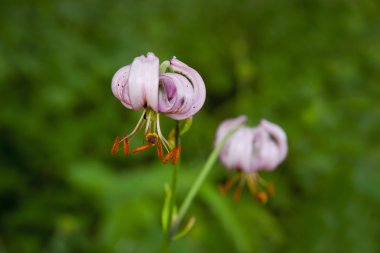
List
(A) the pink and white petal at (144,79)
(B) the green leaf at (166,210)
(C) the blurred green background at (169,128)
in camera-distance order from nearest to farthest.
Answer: (A) the pink and white petal at (144,79)
(B) the green leaf at (166,210)
(C) the blurred green background at (169,128)

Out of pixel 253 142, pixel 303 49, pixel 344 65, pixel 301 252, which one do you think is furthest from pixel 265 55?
pixel 253 142

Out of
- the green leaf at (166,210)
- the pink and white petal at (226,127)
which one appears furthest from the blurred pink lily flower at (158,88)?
the pink and white petal at (226,127)

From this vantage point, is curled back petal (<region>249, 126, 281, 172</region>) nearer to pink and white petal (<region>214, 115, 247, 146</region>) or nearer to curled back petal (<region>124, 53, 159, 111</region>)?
pink and white petal (<region>214, 115, 247, 146</region>)

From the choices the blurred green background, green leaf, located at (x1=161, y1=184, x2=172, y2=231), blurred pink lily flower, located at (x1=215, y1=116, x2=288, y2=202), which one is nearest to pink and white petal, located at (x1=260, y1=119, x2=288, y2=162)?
blurred pink lily flower, located at (x1=215, y1=116, x2=288, y2=202)

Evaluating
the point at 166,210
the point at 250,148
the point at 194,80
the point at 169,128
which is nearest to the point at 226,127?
the point at 250,148

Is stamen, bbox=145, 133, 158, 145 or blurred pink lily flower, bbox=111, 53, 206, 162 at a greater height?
blurred pink lily flower, bbox=111, 53, 206, 162

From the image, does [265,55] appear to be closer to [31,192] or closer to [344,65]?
[344,65]

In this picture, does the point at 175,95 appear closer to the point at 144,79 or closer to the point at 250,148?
the point at 144,79

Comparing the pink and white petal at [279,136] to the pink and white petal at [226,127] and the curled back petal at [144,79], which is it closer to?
the pink and white petal at [226,127]
